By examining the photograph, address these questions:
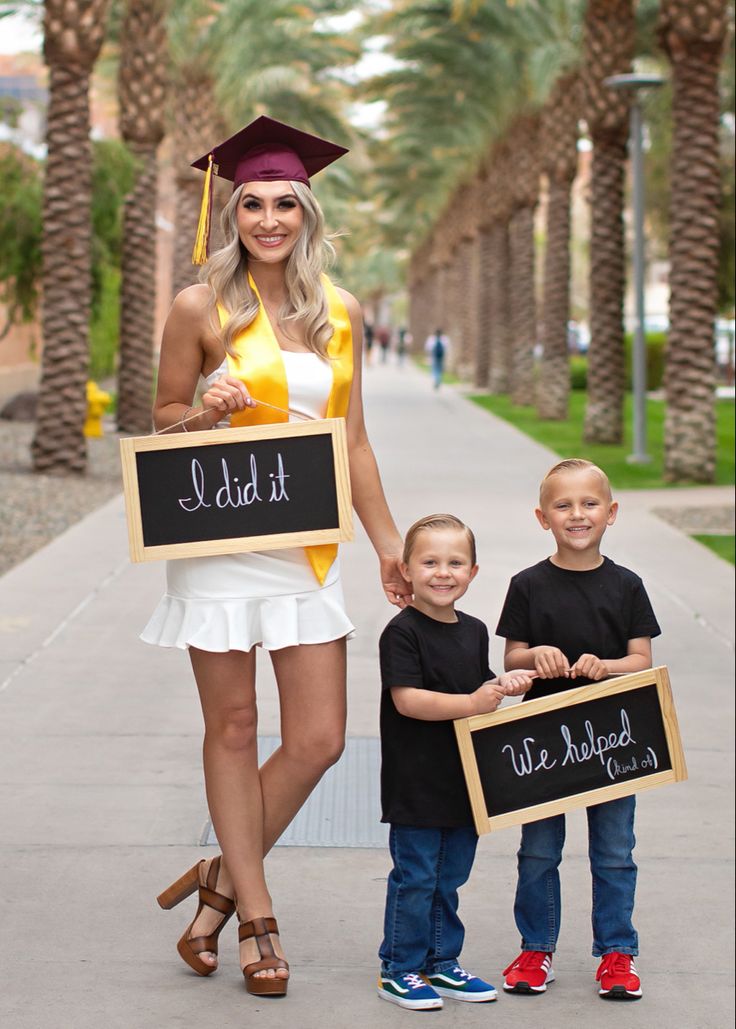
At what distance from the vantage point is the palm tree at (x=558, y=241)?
28.1 m

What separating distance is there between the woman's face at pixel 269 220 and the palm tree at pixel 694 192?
13.8 m

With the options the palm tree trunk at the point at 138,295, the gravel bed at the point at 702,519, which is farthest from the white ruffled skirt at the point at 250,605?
the palm tree trunk at the point at 138,295

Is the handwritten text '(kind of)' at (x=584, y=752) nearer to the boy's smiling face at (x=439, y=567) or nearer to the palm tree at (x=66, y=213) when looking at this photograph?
the boy's smiling face at (x=439, y=567)

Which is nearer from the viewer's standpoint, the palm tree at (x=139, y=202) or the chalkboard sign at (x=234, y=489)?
the chalkboard sign at (x=234, y=489)

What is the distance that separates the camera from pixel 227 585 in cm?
400

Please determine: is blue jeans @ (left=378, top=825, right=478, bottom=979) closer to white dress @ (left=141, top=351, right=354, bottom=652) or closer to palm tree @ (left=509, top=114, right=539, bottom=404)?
white dress @ (left=141, top=351, right=354, bottom=652)

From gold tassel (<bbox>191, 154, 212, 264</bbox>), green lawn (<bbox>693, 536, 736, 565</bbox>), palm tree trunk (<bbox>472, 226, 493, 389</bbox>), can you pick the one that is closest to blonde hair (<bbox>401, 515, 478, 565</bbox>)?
gold tassel (<bbox>191, 154, 212, 264</bbox>)

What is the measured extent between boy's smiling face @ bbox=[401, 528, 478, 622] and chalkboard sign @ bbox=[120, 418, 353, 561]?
191 mm

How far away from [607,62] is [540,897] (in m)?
19.9

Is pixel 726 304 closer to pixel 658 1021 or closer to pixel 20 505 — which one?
pixel 20 505


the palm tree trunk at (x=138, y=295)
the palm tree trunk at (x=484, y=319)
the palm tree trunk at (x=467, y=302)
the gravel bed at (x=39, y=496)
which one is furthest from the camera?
the palm tree trunk at (x=467, y=302)

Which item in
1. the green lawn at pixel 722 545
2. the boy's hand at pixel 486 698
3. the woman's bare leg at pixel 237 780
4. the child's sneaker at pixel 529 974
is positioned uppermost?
the boy's hand at pixel 486 698

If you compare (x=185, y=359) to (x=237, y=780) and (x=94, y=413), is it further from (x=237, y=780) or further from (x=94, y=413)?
(x=94, y=413)

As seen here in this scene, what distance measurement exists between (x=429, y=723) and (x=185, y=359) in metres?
1.07
